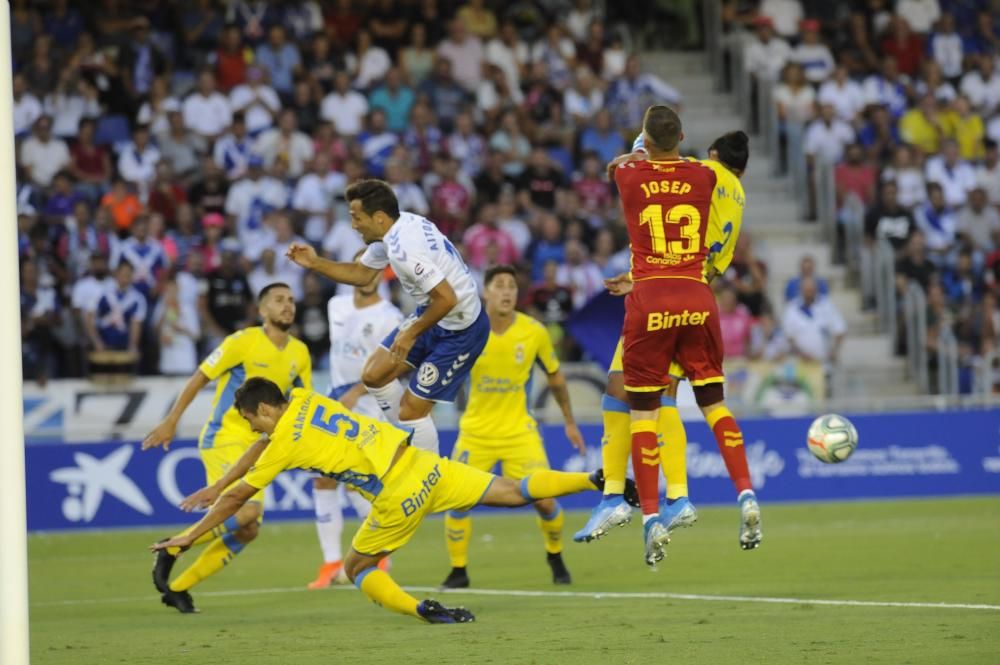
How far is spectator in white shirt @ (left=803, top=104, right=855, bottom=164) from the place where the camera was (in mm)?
26500

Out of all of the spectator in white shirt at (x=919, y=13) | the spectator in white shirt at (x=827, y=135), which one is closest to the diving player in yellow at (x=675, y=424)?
the spectator in white shirt at (x=827, y=135)

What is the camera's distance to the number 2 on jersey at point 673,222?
33.7ft

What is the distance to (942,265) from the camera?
2470cm

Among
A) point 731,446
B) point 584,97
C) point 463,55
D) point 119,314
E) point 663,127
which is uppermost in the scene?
point 463,55

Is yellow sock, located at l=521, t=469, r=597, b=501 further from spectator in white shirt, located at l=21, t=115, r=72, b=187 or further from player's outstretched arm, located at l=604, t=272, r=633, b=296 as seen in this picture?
spectator in white shirt, located at l=21, t=115, r=72, b=187

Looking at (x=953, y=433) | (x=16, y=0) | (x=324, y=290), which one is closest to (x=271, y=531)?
(x=324, y=290)

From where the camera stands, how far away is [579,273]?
22.8 metres

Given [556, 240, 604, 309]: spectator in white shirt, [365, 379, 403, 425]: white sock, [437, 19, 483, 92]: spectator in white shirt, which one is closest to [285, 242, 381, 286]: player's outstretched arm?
[365, 379, 403, 425]: white sock

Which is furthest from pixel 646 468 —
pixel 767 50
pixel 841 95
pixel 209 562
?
pixel 767 50

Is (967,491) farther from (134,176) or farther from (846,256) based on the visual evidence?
Answer: (134,176)

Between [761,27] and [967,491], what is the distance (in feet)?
33.5

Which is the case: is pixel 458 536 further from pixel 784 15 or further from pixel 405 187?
pixel 784 15

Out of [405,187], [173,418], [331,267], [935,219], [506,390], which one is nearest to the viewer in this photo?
[331,267]

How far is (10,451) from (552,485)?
5.86m
